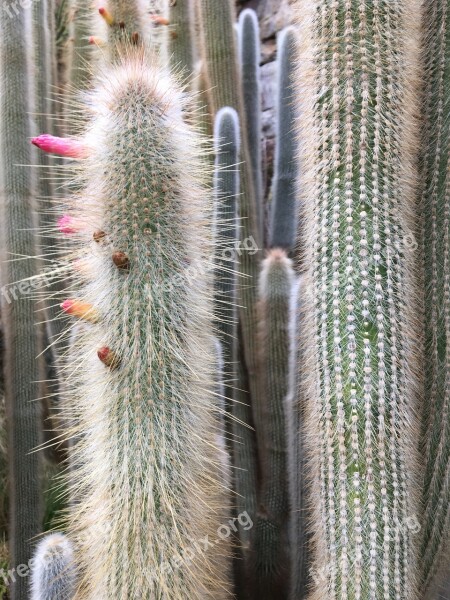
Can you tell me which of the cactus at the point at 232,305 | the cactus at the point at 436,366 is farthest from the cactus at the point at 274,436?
the cactus at the point at 436,366

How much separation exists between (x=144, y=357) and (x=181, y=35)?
7.13 ft

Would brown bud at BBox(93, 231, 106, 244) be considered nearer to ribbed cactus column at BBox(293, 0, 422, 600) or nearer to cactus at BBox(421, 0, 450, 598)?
ribbed cactus column at BBox(293, 0, 422, 600)

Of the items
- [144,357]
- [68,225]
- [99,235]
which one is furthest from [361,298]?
[68,225]

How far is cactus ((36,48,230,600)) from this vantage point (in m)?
1.88

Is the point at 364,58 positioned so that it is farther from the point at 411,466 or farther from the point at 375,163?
the point at 411,466

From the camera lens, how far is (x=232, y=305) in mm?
2834

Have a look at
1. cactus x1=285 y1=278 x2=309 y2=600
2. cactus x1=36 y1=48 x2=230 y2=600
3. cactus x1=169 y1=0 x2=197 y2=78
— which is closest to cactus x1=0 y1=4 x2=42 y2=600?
cactus x1=169 y1=0 x2=197 y2=78

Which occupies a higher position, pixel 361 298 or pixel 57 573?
pixel 361 298

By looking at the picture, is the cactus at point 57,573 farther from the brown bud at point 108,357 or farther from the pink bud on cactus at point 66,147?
the pink bud on cactus at point 66,147

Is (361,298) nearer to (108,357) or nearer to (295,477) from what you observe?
(108,357)

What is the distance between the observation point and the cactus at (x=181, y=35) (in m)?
3.48

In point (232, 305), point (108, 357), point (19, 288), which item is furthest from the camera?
point (19, 288)

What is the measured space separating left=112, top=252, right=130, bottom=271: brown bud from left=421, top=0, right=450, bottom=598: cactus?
0.98 m

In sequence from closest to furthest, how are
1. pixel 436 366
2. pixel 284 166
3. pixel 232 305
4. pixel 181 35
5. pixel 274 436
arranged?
1. pixel 436 366
2. pixel 232 305
3. pixel 274 436
4. pixel 181 35
5. pixel 284 166
